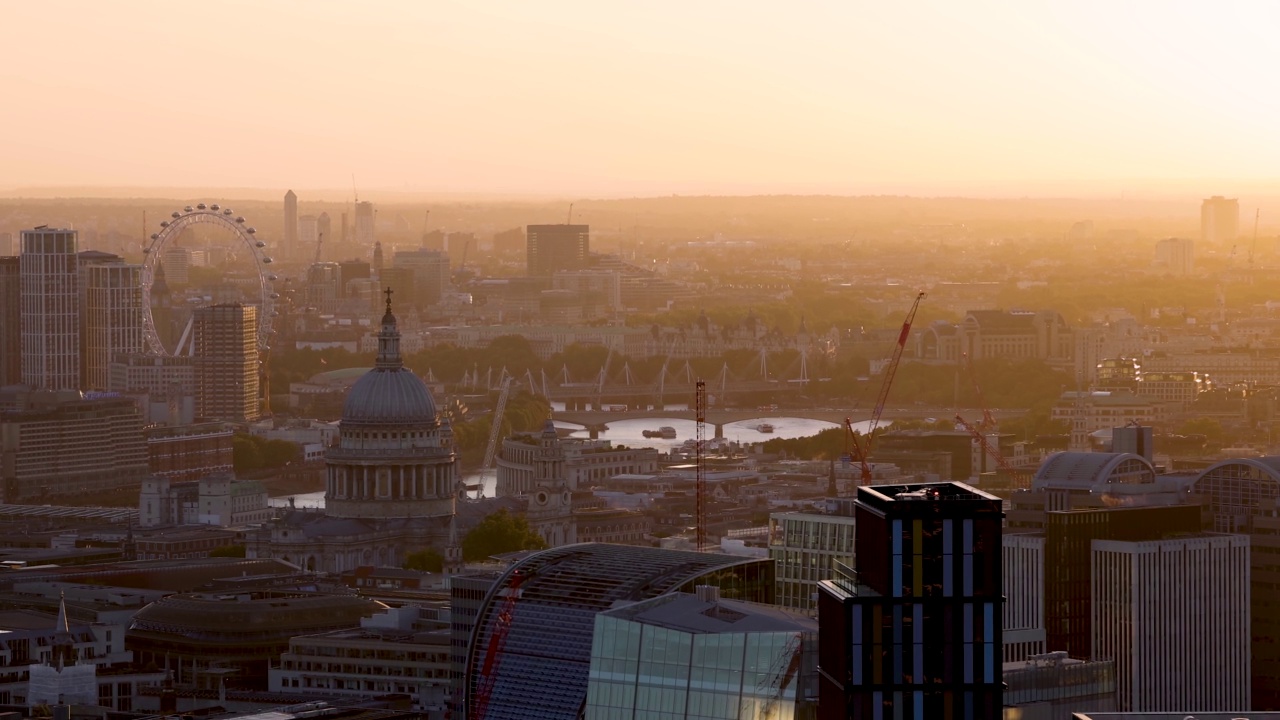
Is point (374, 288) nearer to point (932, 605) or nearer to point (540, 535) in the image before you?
point (540, 535)

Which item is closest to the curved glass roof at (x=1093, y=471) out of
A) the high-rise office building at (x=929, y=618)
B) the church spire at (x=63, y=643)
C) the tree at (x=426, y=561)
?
the church spire at (x=63, y=643)

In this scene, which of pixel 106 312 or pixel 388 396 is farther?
pixel 106 312

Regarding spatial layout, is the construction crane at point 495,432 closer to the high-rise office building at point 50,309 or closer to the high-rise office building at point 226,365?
the high-rise office building at point 226,365

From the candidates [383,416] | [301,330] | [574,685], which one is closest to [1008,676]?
[574,685]

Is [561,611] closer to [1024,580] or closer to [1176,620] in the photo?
[1024,580]

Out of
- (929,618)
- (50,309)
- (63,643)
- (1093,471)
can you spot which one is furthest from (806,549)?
(50,309)
